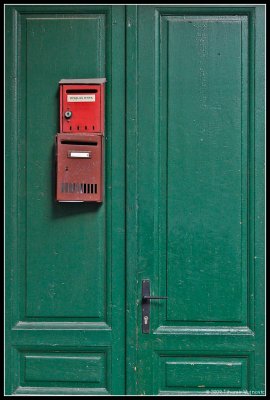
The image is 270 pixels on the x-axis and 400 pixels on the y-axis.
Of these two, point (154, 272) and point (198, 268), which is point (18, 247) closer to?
point (154, 272)

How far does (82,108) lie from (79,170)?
1.29ft

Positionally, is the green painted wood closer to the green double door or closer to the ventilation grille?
the green double door

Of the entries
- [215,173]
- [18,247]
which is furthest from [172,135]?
[18,247]

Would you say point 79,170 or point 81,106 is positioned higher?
point 81,106

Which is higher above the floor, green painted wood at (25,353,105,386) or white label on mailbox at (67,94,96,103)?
white label on mailbox at (67,94,96,103)

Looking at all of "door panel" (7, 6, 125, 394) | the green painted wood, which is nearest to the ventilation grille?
"door panel" (7, 6, 125, 394)

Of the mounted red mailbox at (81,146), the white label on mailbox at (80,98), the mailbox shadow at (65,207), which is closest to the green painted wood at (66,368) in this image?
the mailbox shadow at (65,207)

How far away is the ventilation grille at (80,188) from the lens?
2695mm

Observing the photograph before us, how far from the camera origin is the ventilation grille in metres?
2.70

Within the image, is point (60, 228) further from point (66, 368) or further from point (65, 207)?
point (66, 368)

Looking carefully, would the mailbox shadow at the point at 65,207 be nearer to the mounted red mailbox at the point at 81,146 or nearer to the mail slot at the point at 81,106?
the mounted red mailbox at the point at 81,146

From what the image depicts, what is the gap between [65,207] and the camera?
2.76 metres

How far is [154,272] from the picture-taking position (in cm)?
273

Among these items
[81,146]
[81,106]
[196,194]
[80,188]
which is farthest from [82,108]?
[196,194]
